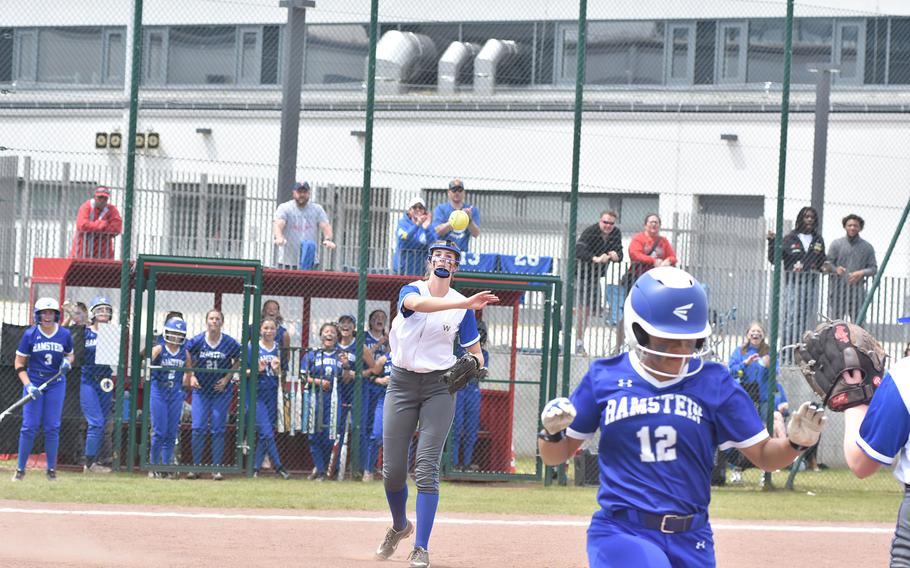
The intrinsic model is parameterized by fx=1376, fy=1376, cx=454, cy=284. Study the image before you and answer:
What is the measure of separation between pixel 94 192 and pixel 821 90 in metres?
10.2

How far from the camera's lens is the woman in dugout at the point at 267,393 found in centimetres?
1380

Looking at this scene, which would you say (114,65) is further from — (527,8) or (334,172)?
(527,8)

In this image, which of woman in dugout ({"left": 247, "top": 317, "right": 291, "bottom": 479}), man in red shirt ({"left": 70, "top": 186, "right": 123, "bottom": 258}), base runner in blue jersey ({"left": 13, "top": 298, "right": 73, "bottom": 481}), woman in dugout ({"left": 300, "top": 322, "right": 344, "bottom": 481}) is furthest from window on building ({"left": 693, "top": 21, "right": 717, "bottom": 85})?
base runner in blue jersey ({"left": 13, "top": 298, "right": 73, "bottom": 481})

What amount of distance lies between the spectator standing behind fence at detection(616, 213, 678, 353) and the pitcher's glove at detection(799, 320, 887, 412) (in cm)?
1002

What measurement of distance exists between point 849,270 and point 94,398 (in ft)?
28.0

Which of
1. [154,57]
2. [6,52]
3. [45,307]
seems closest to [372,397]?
[45,307]

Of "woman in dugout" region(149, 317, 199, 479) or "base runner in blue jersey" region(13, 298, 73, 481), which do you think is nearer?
"base runner in blue jersey" region(13, 298, 73, 481)

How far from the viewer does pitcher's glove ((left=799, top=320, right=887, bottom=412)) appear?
195 inches

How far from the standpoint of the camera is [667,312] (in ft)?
15.1

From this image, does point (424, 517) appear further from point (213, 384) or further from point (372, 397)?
point (213, 384)

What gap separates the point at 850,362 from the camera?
4953mm

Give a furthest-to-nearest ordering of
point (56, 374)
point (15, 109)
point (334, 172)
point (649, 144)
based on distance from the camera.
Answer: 1. point (649, 144)
2. point (334, 172)
3. point (15, 109)
4. point (56, 374)

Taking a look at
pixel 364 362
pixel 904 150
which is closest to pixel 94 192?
pixel 364 362

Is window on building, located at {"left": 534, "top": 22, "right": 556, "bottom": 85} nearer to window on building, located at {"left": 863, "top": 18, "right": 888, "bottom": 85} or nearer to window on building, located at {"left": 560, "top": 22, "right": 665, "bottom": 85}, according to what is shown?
window on building, located at {"left": 560, "top": 22, "right": 665, "bottom": 85}
